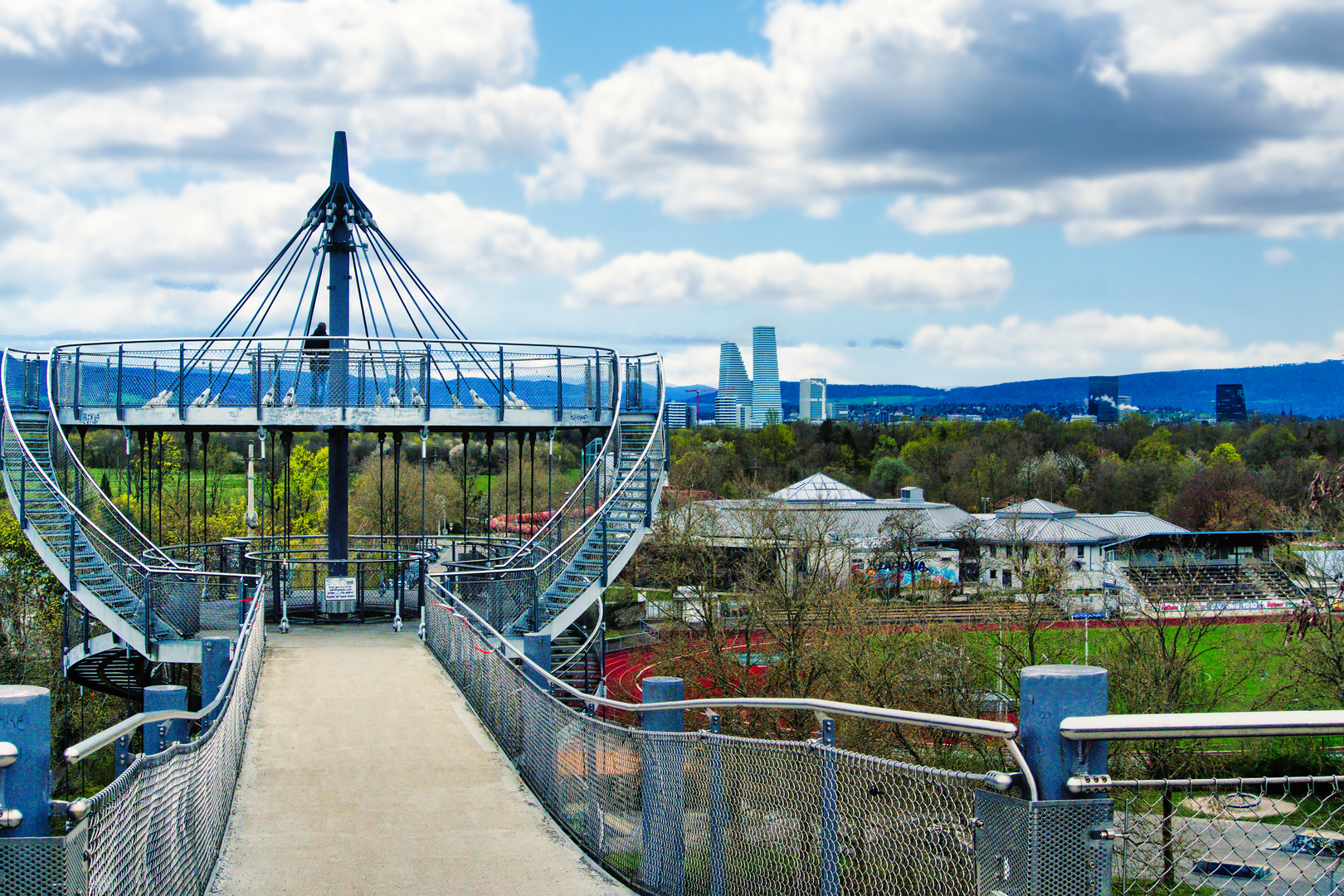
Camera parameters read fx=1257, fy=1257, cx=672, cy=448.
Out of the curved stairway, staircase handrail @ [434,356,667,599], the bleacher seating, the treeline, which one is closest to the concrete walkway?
the curved stairway

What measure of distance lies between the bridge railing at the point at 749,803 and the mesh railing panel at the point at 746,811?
0.01 meters

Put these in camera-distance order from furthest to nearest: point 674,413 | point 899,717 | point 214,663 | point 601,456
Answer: point 674,413 < point 601,456 < point 214,663 < point 899,717

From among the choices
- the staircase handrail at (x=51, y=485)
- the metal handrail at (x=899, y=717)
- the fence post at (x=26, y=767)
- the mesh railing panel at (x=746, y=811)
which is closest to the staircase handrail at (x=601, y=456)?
the staircase handrail at (x=51, y=485)

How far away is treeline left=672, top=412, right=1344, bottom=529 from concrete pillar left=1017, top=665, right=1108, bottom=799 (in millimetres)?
82752

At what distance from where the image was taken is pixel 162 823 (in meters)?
7.03

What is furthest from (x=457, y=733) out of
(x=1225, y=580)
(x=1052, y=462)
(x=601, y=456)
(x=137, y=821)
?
(x=1052, y=462)

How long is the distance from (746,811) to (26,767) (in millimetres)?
4194

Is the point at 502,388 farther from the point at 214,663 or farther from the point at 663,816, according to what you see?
the point at 663,816

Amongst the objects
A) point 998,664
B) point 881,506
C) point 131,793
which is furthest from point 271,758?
point 881,506

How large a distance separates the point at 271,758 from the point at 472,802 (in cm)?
262

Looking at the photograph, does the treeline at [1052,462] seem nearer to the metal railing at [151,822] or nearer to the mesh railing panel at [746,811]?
the mesh railing panel at [746,811]

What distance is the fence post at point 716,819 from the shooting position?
741cm

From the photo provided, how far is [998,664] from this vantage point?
126 ft

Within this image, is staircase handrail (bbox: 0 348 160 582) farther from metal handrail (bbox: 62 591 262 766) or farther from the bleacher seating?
the bleacher seating
